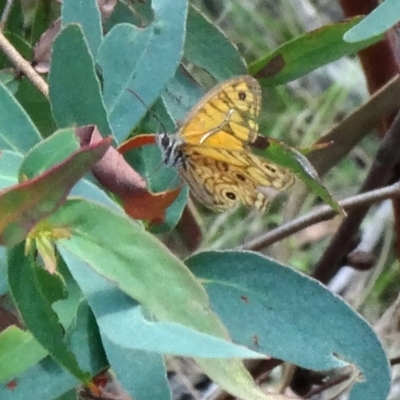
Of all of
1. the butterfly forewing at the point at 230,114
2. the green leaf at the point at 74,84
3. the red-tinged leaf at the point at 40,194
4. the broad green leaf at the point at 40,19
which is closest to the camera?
the red-tinged leaf at the point at 40,194

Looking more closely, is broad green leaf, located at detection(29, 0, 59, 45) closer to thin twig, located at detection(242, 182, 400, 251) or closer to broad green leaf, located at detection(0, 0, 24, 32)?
broad green leaf, located at detection(0, 0, 24, 32)

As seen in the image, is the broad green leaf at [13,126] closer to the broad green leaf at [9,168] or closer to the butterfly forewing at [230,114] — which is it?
the broad green leaf at [9,168]

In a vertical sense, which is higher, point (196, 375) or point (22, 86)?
point (22, 86)

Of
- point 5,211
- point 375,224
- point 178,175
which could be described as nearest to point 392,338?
point 375,224

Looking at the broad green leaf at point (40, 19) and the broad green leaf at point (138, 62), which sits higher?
the broad green leaf at point (40, 19)

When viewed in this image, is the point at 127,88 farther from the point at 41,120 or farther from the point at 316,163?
the point at 316,163

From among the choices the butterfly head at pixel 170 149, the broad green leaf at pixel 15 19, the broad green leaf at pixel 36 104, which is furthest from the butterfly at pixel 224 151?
the broad green leaf at pixel 15 19

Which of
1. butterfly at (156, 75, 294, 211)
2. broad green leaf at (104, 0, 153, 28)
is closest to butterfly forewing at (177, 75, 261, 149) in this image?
butterfly at (156, 75, 294, 211)
